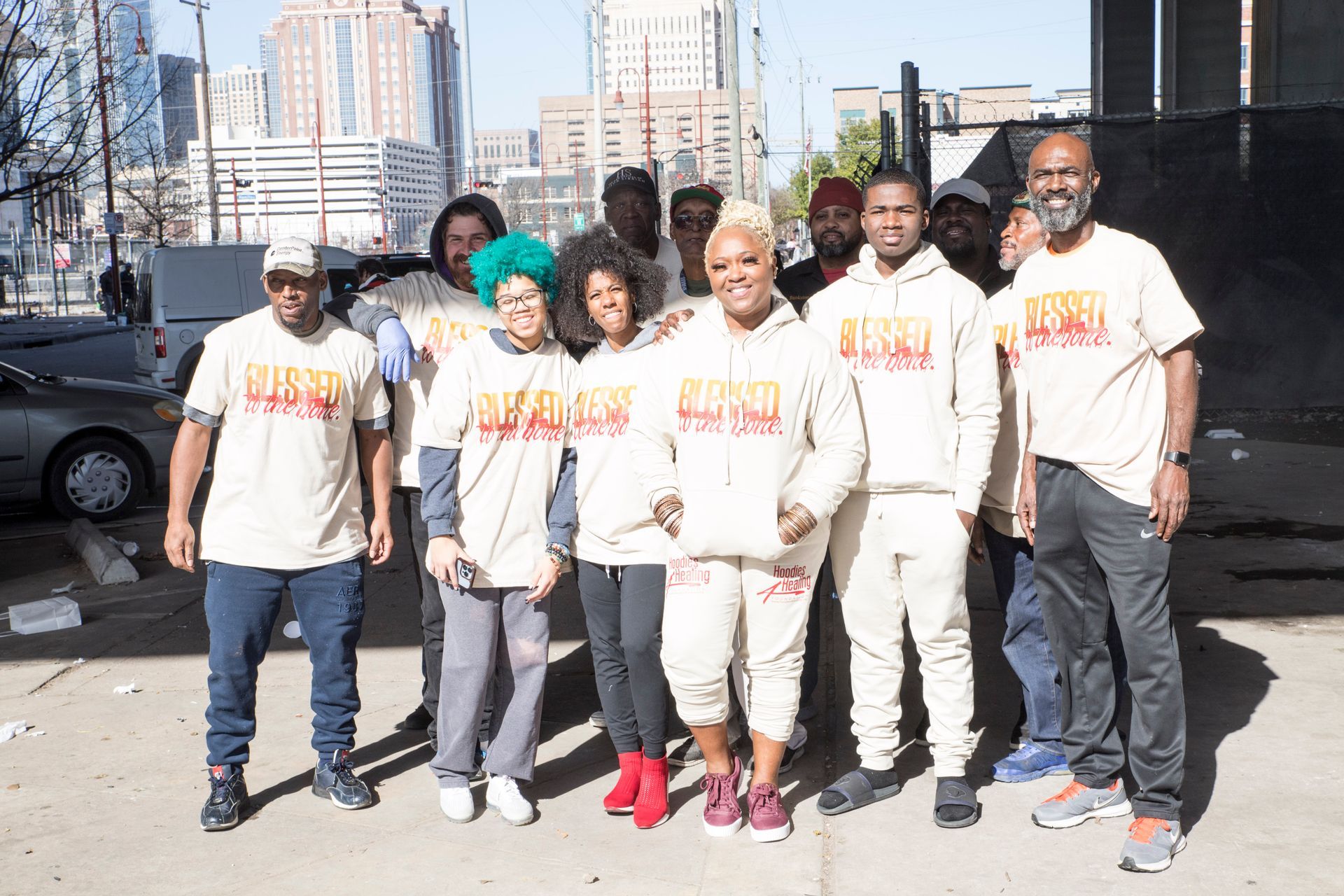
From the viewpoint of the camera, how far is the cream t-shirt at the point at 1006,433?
13.4ft

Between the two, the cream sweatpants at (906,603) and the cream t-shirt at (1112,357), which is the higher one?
the cream t-shirt at (1112,357)

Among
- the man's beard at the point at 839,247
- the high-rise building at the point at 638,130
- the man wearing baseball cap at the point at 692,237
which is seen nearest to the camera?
the man wearing baseball cap at the point at 692,237

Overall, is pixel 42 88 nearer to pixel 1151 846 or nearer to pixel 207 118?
pixel 1151 846

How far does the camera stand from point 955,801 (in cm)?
397

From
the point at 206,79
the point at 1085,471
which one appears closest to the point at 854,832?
the point at 1085,471

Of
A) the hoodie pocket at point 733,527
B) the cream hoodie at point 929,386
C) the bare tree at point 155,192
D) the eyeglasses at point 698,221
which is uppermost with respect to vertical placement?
the bare tree at point 155,192

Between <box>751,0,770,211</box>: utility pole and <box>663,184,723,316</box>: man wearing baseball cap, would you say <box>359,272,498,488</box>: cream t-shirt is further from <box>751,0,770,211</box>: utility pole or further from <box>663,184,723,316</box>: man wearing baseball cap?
<box>751,0,770,211</box>: utility pole

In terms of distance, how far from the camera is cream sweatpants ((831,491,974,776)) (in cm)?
389

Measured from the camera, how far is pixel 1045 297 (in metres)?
3.88

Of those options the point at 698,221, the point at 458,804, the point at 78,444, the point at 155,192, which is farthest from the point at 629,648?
the point at 155,192

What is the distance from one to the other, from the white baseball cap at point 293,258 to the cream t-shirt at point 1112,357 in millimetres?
2389

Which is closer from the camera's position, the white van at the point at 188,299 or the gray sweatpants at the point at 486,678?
the gray sweatpants at the point at 486,678

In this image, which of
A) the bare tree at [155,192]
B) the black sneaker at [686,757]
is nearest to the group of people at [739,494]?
the black sneaker at [686,757]

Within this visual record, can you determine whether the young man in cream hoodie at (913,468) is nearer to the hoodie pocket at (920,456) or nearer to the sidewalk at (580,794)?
the hoodie pocket at (920,456)
